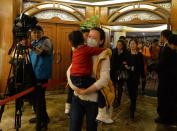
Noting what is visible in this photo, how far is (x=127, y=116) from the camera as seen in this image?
4.23 meters

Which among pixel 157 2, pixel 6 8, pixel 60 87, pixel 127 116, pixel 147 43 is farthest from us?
pixel 147 43

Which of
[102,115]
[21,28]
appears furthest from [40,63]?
[102,115]

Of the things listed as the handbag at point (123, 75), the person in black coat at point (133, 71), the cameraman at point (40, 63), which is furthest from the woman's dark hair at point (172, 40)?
the cameraman at point (40, 63)

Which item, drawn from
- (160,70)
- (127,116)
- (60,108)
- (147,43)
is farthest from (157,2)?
(60,108)

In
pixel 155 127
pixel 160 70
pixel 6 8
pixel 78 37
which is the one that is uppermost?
pixel 6 8

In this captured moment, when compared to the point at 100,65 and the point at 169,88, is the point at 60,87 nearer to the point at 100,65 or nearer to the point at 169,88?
the point at 169,88

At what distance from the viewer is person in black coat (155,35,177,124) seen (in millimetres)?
3678

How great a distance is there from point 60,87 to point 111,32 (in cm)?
203

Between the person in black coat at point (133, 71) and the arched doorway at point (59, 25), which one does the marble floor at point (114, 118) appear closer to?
the person in black coat at point (133, 71)

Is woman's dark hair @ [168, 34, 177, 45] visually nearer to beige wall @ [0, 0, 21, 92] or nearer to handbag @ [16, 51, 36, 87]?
handbag @ [16, 51, 36, 87]

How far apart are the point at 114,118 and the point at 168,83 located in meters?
1.06

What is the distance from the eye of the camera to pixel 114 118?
13.5 feet

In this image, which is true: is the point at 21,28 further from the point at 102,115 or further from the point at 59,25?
the point at 59,25

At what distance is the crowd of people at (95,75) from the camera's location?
1969 mm
